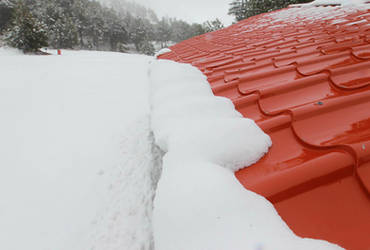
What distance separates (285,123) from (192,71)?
3.78 feet

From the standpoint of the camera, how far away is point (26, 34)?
50.1 ft

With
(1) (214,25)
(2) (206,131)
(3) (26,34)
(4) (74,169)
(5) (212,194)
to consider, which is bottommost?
(4) (74,169)

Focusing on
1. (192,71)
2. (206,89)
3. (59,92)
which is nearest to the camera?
(206,89)

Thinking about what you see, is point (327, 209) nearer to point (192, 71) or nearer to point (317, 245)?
point (317, 245)

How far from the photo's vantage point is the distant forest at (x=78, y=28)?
52.1 feet

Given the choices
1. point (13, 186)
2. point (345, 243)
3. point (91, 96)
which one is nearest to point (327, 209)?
point (345, 243)

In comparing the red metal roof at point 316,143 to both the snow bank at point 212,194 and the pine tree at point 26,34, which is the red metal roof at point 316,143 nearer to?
the snow bank at point 212,194

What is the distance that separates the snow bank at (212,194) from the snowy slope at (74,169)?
1068 millimetres

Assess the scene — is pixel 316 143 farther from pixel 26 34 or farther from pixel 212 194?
pixel 26 34

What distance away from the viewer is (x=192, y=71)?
5.86ft

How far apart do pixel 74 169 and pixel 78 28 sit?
42894 millimetres

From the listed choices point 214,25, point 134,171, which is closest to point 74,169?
point 134,171

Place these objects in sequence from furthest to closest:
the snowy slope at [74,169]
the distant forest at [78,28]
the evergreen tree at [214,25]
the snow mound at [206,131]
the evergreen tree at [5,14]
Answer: the evergreen tree at [214,25] < the evergreen tree at [5,14] < the distant forest at [78,28] < the snowy slope at [74,169] < the snow mound at [206,131]

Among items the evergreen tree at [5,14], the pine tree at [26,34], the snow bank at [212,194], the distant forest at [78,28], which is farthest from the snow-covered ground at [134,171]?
the evergreen tree at [5,14]
